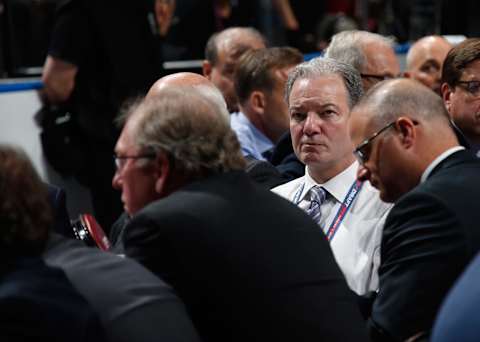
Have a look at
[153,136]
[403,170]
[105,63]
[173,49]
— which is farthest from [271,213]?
[173,49]

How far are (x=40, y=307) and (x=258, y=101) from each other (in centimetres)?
302

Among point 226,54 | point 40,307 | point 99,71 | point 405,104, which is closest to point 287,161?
point 405,104

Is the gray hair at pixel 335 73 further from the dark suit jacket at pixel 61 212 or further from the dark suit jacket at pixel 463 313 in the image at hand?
the dark suit jacket at pixel 463 313

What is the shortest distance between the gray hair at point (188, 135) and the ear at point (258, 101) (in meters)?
2.37

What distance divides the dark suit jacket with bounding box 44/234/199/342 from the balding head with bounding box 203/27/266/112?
3314 mm

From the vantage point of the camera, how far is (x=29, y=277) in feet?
6.46

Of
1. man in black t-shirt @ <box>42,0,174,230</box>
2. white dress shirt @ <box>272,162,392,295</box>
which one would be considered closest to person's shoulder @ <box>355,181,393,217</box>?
white dress shirt @ <box>272,162,392,295</box>

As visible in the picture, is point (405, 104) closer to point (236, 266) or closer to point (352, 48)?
point (236, 266)

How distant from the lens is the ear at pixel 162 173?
7.98 ft

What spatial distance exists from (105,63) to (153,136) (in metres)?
3.23

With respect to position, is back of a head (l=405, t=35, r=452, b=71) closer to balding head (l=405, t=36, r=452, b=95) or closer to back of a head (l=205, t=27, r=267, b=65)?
balding head (l=405, t=36, r=452, b=95)

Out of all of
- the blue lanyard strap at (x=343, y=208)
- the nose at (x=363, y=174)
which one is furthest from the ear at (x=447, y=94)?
the nose at (x=363, y=174)

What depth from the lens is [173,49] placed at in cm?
730

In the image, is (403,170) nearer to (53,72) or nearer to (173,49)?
(53,72)
